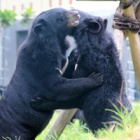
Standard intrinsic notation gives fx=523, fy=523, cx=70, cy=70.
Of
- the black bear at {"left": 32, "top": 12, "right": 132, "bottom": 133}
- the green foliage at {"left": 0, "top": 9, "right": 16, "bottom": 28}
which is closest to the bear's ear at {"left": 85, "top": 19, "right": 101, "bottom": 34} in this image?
the black bear at {"left": 32, "top": 12, "right": 132, "bottom": 133}

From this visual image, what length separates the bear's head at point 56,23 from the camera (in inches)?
191

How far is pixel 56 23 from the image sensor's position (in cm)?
505

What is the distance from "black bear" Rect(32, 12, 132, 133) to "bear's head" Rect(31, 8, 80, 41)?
142mm

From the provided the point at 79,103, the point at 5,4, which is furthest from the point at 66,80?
the point at 5,4

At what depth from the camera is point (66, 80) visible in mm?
4602

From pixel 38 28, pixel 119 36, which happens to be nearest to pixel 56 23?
pixel 38 28

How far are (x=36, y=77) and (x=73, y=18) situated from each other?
25.5 inches

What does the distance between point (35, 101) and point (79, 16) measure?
0.89 metres

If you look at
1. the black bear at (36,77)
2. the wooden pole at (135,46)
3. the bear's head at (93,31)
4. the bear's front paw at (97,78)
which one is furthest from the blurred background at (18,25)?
the bear's front paw at (97,78)

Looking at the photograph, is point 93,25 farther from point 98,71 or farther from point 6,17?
point 6,17

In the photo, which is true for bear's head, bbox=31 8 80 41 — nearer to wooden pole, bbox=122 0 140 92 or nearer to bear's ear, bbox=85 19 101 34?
bear's ear, bbox=85 19 101 34

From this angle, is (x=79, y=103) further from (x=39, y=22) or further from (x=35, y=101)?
(x=39, y=22)

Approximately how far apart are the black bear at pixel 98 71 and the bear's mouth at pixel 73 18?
63 mm

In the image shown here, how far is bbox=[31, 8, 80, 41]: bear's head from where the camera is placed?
16.0 feet
